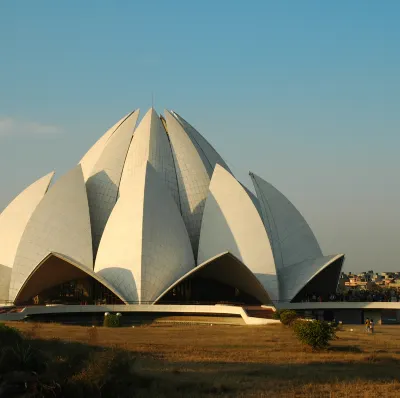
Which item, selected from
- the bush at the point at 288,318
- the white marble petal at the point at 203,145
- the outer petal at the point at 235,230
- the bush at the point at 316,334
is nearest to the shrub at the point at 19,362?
the bush at the point at 316,334

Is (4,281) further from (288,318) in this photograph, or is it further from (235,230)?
(288,318)

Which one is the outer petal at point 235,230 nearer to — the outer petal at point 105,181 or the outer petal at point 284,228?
the outer petal at point 284,228

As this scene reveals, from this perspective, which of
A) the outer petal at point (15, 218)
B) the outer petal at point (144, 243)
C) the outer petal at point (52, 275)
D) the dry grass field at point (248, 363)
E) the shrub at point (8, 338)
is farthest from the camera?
the outer petal at point (15, 218)

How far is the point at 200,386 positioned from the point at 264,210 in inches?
1073

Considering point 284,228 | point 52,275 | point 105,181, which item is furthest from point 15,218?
point 284,228

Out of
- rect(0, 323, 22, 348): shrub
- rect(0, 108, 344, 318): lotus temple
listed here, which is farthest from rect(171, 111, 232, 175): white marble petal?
rect(0, 323, 22, 348): shrub

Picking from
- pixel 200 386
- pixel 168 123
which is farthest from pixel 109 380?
pixel 168 123

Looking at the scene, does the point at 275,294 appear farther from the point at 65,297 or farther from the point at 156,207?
the point at 65,297

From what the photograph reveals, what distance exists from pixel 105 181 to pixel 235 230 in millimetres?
8426

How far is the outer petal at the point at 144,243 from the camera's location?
3131 centimetres

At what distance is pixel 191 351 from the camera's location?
642 inches

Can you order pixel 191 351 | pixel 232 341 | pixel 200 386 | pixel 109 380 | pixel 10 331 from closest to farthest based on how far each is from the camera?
1. pixel 109 380
2. pixel 200 386
3. pixel 10 331
4. pixel 191 351
5. pixel 232 341

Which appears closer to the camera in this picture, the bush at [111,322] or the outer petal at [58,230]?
the bush at [111,322]

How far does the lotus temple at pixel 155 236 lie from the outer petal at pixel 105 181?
0.19 feet
